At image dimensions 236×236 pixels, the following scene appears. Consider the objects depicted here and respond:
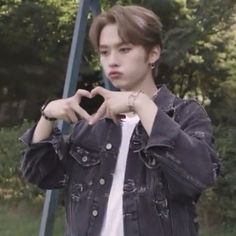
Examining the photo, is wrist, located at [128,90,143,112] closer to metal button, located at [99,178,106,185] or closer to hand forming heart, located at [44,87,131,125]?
hand forming heart, located at [44,87,131,125]

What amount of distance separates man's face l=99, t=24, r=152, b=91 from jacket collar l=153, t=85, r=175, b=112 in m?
0.07

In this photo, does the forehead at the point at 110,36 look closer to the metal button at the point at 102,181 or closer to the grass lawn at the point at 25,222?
the metal button at the point at 102,181

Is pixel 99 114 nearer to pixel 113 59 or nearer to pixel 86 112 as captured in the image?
pixel 86 112

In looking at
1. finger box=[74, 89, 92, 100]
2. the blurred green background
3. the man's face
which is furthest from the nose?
the blurred green background

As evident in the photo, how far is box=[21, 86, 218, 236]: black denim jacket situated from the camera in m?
1.70

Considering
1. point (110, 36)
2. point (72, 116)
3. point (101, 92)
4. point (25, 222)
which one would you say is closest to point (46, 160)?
point (72, 116)

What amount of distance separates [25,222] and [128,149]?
5337mm

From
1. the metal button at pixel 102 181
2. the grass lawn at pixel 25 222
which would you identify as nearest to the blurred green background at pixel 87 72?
the grass lawn at pixel 25 222

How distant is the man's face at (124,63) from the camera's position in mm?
1840

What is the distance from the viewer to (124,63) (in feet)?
6.05

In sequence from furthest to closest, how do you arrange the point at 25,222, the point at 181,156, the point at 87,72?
1. the point at 87,72
2. the point at 25,222
3. the point at 181,156

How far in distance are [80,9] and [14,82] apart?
9361 mm

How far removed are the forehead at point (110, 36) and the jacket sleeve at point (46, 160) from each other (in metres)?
0.30

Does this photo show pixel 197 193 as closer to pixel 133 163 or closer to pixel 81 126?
pixel 133 163
